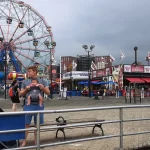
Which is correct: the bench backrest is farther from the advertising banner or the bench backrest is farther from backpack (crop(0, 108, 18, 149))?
the advertising banner

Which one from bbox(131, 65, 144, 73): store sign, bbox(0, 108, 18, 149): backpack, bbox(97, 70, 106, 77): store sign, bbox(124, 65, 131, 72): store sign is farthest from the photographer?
bbox(97, 70, 106, 77): store sign

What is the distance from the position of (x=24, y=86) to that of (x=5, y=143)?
67.0 inches

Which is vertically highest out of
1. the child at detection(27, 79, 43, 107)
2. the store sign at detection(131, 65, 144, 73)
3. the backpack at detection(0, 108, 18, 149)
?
the store sign at detection(131, 65, 144, 73)

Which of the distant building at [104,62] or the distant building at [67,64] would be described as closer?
the distant building at [104,62]

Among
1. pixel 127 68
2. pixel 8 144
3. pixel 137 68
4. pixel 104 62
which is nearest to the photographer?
pixel 8 144

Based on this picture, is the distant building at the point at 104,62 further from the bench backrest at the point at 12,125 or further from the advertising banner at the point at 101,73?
→ the bench backrest at the point at 12,125

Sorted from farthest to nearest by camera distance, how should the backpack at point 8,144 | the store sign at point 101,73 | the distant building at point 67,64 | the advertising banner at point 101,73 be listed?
the distant building at point 67,64, the advertising banner at point 101,73, the store sign at point 101,73, the backpack at point 8,144

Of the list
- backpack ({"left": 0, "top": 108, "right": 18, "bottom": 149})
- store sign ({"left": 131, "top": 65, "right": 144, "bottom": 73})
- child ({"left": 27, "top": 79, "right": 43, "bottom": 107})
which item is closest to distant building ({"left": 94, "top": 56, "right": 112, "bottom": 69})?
store sign ({"left": 131, "top": 65, "right": 144, "bottom": 73})

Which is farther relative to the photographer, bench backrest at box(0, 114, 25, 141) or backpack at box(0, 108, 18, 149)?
backpack at box(0, 108, 18, 149)

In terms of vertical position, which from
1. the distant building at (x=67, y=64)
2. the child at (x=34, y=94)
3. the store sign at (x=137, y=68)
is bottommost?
the child at (x=34, y=94)

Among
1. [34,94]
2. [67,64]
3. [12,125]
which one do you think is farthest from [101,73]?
[12,125]

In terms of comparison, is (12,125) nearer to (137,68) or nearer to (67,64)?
(137,68)

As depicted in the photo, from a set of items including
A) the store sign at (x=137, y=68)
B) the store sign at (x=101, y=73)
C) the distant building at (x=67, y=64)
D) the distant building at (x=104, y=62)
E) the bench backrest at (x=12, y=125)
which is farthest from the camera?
the distant building at (x=67, y=64)

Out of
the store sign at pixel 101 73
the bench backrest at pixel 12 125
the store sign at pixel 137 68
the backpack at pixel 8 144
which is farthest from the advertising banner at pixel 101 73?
the bench backrest at pixel 12 125
